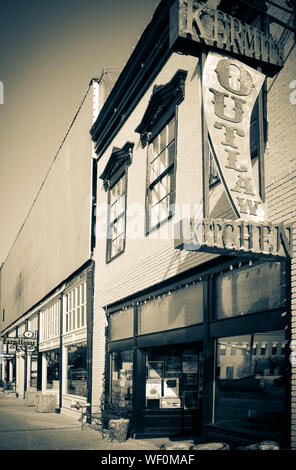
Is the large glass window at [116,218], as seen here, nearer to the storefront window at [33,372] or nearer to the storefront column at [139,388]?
the storefront column at [139,388]

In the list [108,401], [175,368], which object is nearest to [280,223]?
[175,368]

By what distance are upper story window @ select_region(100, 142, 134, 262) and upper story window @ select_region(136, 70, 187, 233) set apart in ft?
4.64

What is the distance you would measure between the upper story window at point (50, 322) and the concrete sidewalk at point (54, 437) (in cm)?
580

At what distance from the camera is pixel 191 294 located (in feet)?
32.4

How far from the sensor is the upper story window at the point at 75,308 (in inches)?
730

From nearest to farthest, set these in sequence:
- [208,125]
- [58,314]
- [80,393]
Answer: [208,125]
[80,393]
[58,314]

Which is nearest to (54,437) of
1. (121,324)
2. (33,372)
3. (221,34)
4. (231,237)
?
(121,324)

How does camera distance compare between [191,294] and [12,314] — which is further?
[12,314]

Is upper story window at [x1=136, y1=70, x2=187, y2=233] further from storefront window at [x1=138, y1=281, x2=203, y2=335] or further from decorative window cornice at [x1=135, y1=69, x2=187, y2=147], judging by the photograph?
storefront window at [x1=138, y1=281, x2=203, y2=335]

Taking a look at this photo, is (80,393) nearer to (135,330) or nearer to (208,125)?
(135,330)

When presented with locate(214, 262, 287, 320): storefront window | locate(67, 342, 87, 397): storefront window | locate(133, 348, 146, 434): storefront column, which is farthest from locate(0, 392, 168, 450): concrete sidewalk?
locate(214, 262, 287, 320): storefront window

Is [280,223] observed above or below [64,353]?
above

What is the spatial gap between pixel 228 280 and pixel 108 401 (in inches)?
291

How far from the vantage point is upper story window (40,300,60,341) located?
2375 cm
